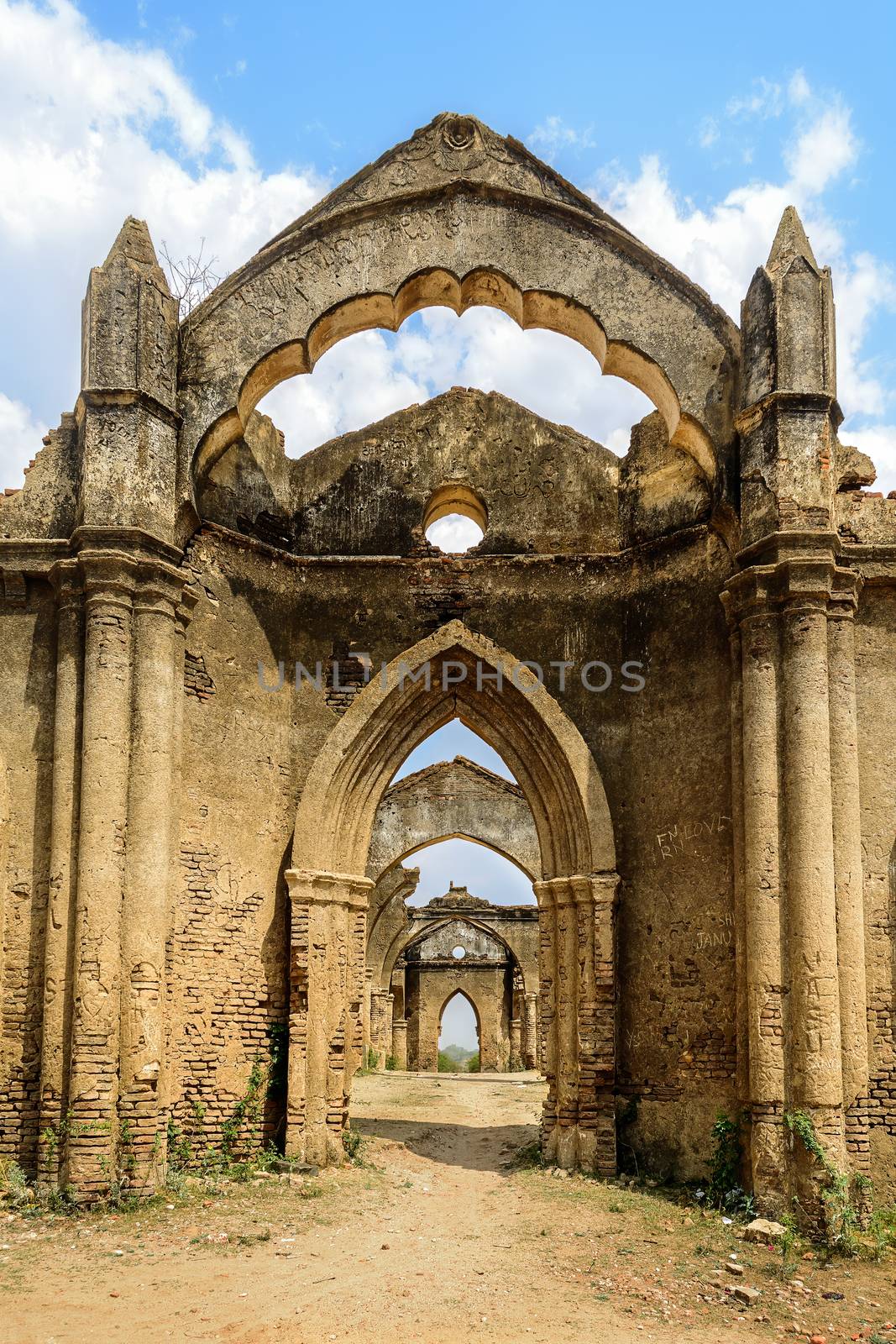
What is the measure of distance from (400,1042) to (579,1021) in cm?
1782

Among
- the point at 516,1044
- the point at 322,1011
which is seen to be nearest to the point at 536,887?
the point at 322,1011

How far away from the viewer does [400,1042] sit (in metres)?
27.3

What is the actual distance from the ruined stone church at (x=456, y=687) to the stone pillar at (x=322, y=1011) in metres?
0.03

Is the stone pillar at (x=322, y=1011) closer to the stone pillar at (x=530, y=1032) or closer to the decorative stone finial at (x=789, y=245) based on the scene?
the decorative stone finial at (x=789, y=245)

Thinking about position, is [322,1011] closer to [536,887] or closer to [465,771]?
[536,887]

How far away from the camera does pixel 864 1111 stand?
849 cm

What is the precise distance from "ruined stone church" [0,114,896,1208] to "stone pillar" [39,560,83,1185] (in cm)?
3

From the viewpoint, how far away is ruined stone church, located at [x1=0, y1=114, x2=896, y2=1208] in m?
8.73

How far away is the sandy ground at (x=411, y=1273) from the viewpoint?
6086mm

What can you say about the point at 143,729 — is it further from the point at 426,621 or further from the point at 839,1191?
the point at 839,1191

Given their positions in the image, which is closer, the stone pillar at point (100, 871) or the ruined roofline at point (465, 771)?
the stone pillar at point (100, 871)

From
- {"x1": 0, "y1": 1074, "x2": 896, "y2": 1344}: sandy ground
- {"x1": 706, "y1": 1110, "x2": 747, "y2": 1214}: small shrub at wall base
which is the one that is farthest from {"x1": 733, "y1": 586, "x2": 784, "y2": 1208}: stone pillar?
{"x1": 0, "y1": 1074, "x2": 896, "y2": 1344}: sandy ground

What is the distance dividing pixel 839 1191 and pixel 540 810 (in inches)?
174

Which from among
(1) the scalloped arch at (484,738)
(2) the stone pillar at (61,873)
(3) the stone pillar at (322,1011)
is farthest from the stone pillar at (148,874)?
(1) the scalloped arch at (484,738)
